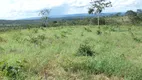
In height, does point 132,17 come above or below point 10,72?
below

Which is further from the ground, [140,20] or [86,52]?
[86,52]

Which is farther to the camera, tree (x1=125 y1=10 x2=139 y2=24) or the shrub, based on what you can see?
tree (x1=125 y1=10 x2=139 y2=24)

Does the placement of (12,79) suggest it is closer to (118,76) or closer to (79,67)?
(79,67)

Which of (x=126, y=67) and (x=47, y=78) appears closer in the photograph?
(x=47, y=78)

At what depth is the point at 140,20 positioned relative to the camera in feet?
235

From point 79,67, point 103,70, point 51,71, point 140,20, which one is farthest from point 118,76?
point 140,20

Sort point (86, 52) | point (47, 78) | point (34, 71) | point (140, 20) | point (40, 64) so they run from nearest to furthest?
point (47, 78) < point (34, 71) < point (40, 64) < point (86, 52) < point (140, 20)

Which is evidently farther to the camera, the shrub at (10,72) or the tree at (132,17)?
the tree at (132,17)

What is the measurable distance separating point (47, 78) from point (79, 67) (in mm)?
1254

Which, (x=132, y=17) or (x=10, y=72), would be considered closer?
(x=10, y=72)

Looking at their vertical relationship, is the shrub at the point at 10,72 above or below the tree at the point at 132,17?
above

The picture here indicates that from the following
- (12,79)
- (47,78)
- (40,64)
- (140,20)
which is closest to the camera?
(12,79)

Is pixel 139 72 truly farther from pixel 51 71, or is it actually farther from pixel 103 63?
pixel 51 71

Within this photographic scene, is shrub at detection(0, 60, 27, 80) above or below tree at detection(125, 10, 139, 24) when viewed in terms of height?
above
